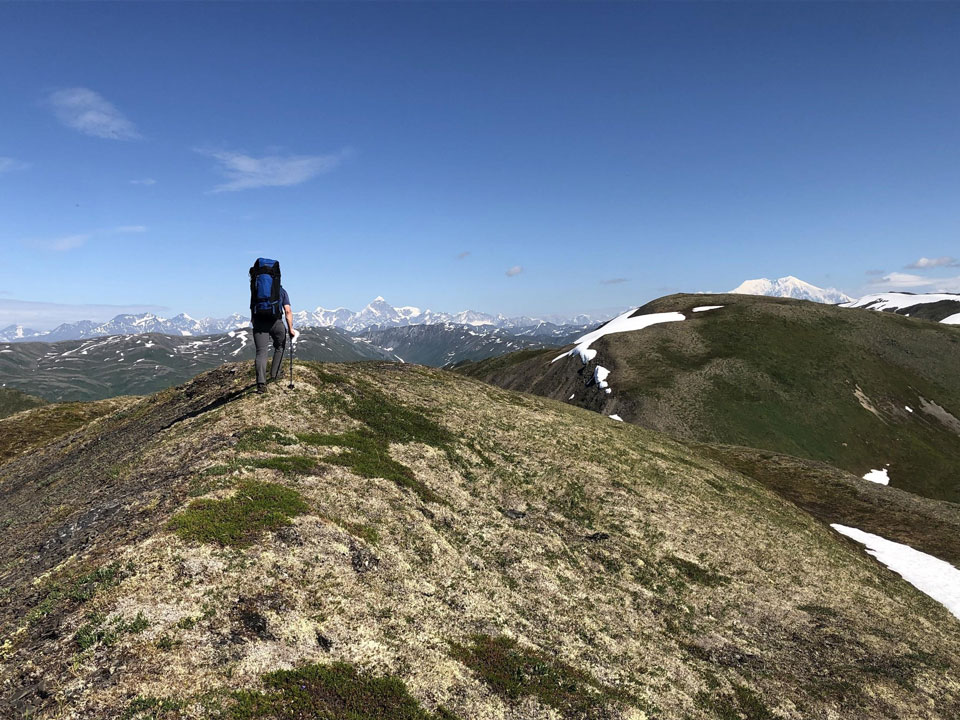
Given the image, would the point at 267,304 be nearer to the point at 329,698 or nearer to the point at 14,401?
the point at 329,698

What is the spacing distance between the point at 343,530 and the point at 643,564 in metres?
15.8

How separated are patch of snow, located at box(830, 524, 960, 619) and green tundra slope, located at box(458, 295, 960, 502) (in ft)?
168

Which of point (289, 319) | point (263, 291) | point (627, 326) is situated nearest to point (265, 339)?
point (289, 319)

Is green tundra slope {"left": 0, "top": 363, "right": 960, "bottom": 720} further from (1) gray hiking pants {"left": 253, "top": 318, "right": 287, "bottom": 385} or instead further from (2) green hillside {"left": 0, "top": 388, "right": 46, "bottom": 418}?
(2) green hillside {"left": 0, "top": 388, "right": 46, "bottom": 418}

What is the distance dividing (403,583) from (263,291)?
15503mm

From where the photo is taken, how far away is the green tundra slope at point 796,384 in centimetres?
9188

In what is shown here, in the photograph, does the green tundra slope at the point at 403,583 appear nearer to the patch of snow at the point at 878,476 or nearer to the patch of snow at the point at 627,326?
the patch of snow at the point at 878,476

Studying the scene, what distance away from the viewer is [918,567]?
1421 inches

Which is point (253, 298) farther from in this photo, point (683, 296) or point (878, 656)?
point (683, 296)

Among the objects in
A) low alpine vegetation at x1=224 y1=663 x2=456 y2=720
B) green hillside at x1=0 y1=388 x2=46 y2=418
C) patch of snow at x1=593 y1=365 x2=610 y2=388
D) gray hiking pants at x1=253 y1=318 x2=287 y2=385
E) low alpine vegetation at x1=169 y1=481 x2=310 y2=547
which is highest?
gray hiking pants at x1=253 y1=318 x2=287 y2=385

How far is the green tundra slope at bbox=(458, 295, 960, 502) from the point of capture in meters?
91.9

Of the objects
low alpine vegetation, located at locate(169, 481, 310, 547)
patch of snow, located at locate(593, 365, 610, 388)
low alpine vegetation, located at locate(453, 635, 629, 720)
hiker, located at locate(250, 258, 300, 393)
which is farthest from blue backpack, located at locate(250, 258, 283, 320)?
patch of snow, located at locate(593, 365, 610, 388)

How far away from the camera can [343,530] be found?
16.0 m

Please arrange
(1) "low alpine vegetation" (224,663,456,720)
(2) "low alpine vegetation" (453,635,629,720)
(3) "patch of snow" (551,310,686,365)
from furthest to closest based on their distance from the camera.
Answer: (3) "patch of snow" (551,310,686,365)
(2) "low alpine vegetation" (453,635,629,720)
(1) "low alpine vegetation" (224,663,456,720)
